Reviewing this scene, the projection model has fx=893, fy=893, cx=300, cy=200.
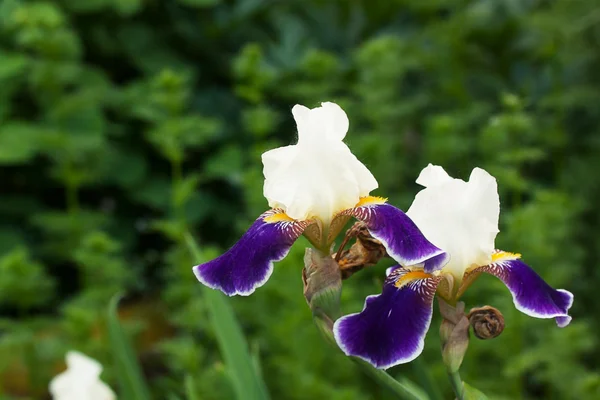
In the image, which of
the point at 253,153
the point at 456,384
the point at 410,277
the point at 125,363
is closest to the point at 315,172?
the point at 410,277

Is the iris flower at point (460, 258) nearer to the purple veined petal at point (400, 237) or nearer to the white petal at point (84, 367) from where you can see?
the purple veined petal at point (400, 237)

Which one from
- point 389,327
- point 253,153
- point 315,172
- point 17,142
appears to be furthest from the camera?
point 17,142

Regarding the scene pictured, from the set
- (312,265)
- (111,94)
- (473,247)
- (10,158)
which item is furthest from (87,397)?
(111,94)

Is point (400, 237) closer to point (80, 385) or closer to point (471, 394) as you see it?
point (471, 394)

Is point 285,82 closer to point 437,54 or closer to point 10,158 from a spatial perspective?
point 437,54

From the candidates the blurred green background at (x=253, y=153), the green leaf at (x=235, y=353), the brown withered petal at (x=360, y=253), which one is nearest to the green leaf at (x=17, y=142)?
the blurred green background at (x=253, y=153)

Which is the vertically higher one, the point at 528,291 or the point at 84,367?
the point at 84,367

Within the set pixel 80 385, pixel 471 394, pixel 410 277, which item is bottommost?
pixel 471 394
